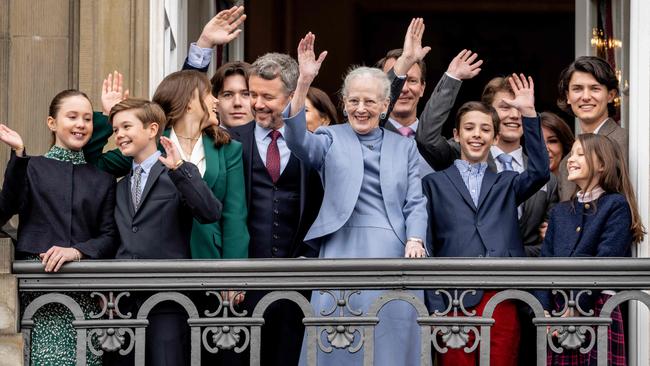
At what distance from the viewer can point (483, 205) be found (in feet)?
32.6

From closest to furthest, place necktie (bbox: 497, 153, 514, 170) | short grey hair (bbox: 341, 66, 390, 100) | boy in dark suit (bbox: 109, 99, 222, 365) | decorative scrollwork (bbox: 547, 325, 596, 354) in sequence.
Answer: decorative scrollwork (bbox: 547, 325, 596, 354) → boy in dark suit (bbox: 109, 99, 222, 365) → short grey hair (bbox: 341, 66, 390, 100) → necktie (bbox: 497, 153, 514, 170)

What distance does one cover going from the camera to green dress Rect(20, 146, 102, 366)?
9508mm

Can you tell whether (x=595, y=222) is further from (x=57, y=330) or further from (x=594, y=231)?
(x=57, y=330)

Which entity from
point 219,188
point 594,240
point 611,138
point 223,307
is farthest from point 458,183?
point 223,307

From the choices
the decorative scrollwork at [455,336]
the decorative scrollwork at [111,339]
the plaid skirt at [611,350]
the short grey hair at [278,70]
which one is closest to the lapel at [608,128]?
the plaid skirt at [611,350]

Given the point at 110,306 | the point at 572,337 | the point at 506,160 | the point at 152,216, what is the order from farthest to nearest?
the point at 506,160, the point at 152,216, the point at 110,306, the point at 572,337

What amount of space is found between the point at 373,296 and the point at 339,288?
0.30 metres

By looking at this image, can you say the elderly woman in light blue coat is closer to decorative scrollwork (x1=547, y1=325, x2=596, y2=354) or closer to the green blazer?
the green blazer

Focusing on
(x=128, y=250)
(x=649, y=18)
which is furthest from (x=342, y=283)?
(x=649, y=18)

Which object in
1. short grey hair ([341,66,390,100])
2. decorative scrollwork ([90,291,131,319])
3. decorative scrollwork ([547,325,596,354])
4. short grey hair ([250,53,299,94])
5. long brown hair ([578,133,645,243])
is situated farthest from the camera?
short grey hair ([250,53,299,94])

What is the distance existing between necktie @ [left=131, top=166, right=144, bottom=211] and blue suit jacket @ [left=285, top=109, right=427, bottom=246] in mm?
785

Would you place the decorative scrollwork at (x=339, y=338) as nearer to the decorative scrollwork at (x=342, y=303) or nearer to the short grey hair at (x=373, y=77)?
the decorative scrollwork at (x=342, y=303)

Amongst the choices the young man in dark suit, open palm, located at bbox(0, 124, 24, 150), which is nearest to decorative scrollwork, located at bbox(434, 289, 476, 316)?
the young man in dark suit

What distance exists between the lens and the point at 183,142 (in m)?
9.82
